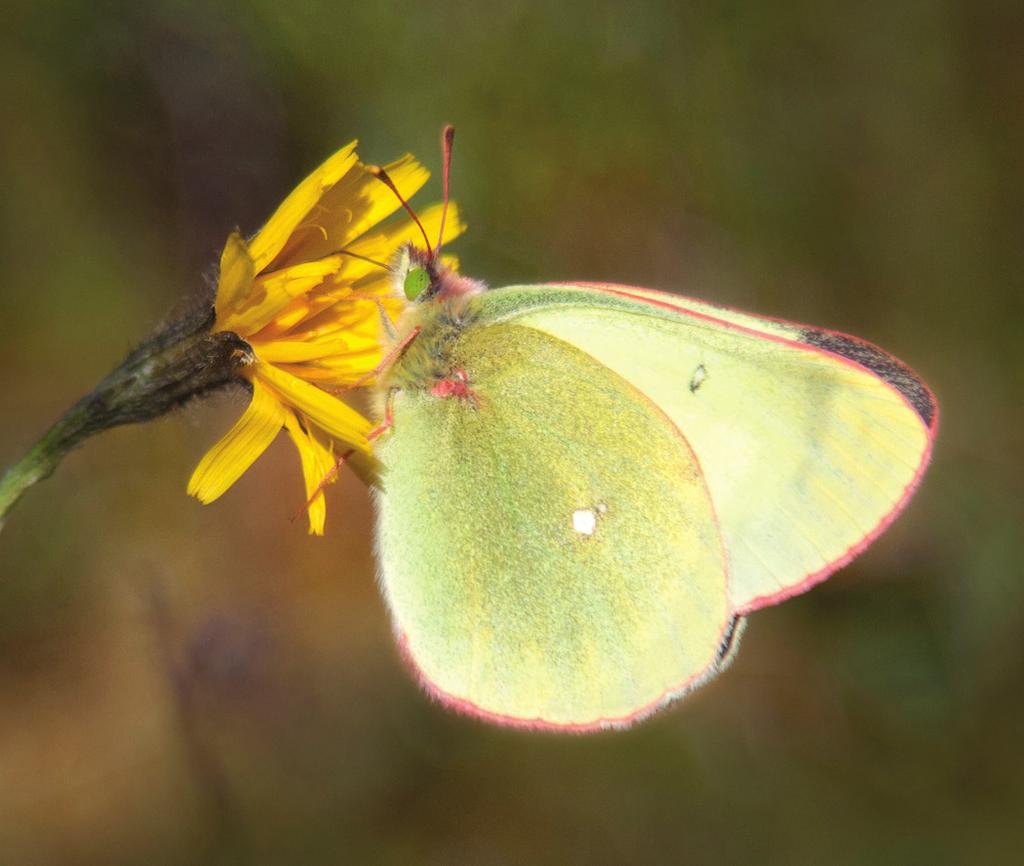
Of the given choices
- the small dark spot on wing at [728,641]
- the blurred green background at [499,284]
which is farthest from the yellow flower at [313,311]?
the blurred green background at [499,284]

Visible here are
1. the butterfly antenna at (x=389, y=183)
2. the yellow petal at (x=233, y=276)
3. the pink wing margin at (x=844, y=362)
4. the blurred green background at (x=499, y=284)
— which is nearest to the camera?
the yellow petal at (x=233, y=276)

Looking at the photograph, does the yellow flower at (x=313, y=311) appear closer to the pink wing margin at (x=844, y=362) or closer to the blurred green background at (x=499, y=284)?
the pink wing margin at (x=844, y=362)

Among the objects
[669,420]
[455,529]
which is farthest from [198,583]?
[669,420]

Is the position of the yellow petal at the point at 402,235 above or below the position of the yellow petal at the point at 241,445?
above

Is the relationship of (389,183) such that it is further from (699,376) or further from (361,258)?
(699,376)

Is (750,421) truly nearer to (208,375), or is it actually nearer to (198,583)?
(208,375)

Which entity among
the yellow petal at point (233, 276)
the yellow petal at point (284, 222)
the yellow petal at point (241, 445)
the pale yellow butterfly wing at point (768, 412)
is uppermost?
the yellow petal at point (284, 222)
